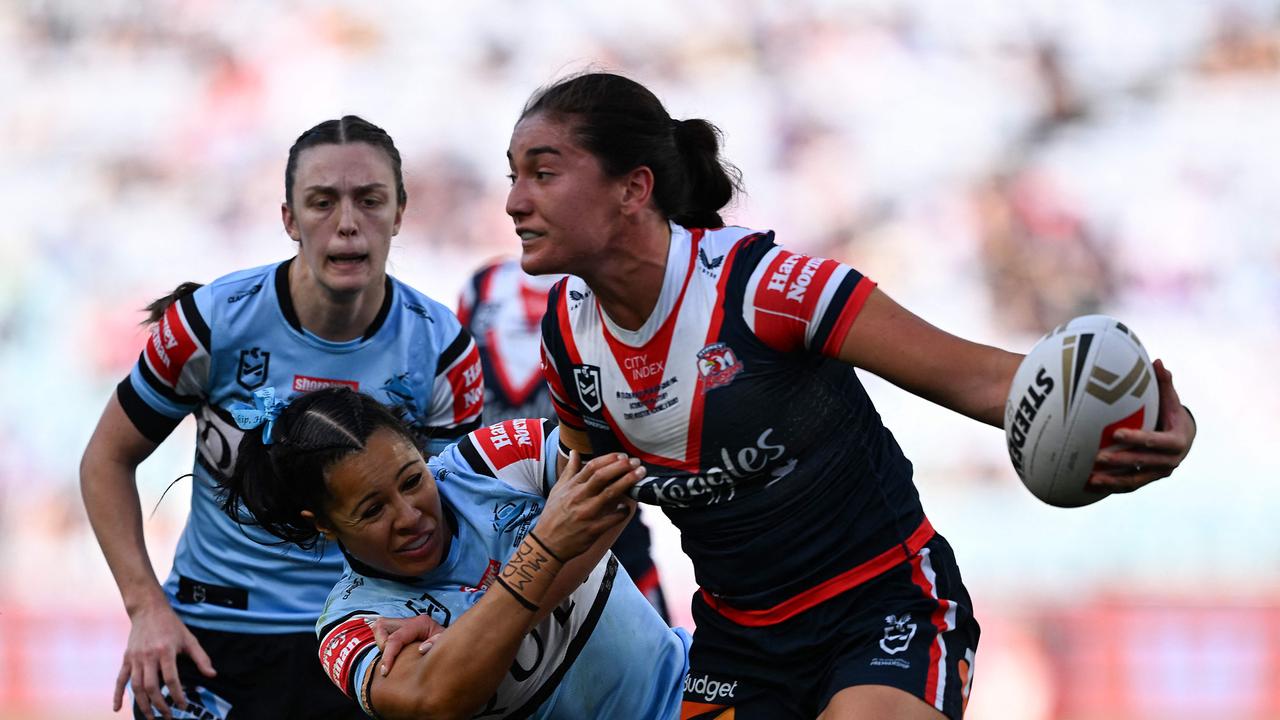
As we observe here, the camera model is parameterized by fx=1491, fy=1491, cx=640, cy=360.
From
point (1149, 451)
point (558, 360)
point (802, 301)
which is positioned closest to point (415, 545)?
point (558, 360)

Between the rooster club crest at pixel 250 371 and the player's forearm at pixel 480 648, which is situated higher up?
the rooster club crest at pixel 250 371

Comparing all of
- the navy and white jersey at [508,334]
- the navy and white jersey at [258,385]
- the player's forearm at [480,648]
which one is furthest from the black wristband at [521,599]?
the navy and white jersey at [508,334]

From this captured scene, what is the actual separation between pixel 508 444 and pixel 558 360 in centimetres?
33

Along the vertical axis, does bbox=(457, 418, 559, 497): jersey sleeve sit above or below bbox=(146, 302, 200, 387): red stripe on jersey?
below

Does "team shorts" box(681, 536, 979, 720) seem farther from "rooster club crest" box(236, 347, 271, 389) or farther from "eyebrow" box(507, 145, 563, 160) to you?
"rooster club crest" box(236, 347, 271, 389)

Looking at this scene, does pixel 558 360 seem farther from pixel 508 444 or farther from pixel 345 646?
pixel 345 646

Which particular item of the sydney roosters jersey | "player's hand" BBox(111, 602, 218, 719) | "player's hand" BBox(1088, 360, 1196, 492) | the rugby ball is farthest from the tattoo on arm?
"player's hand" BBox(111, 602, 218, 719)

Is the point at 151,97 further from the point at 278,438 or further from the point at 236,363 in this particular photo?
the point at 278,438

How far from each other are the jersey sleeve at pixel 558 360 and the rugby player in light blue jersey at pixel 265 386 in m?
0.92

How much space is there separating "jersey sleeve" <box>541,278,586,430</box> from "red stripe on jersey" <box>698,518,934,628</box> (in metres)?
0.50

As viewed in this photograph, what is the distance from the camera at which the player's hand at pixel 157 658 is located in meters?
3.57

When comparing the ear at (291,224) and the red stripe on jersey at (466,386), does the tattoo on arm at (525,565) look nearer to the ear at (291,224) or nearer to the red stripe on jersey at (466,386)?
the red stripe on jersey at (466,386)

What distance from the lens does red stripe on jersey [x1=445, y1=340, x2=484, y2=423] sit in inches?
151

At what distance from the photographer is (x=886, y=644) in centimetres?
263
